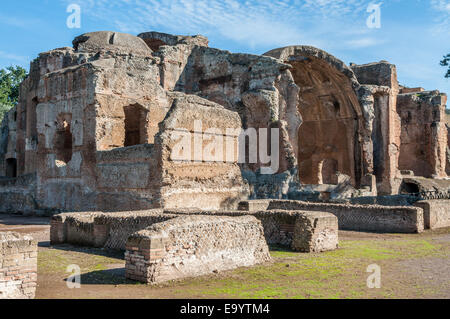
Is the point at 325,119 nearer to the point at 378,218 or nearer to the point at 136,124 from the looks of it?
the point at 136,124

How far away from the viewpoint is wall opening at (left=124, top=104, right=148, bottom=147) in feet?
53.0

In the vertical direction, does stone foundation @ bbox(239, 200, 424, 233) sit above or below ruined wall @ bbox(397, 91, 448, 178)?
below

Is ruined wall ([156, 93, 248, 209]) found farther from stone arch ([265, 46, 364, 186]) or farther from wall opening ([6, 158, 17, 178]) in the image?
wall opening ([6, 158, 17, 178])

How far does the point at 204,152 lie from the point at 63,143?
20.9 ft

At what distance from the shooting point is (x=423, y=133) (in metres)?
31.6

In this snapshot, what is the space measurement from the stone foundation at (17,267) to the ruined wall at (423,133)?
30.1 m

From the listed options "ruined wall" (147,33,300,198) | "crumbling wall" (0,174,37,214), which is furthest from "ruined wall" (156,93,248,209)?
"crumbling wall" (0,174,37,214)

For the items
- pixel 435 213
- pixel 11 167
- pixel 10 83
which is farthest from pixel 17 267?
pixel 10 83

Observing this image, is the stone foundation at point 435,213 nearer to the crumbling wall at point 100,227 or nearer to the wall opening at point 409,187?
the crumbling wall at point 100,227

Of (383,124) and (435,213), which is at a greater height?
(383,124)

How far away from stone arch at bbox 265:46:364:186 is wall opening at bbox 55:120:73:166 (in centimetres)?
1185

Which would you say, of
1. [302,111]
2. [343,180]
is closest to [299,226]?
[343,180]

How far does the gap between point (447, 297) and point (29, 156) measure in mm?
26046
